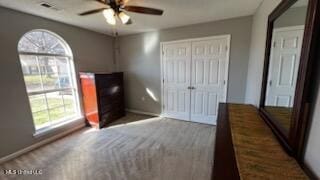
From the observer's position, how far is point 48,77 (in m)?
3.00

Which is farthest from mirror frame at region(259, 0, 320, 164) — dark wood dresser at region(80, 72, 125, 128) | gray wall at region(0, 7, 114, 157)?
gray wall at region(0, 7, 114, 157)

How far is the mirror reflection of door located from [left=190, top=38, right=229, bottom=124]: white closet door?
64.7 inches

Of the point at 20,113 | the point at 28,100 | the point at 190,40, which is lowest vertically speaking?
the point at 20,113

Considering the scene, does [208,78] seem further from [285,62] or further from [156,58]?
[285,62]

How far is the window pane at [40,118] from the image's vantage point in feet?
9.12

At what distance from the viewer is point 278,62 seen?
1.45m

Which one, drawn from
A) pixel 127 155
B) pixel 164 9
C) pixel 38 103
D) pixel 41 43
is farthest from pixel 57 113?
pixel 164 9

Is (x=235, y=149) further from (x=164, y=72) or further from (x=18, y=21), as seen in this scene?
(x=18, y=21)

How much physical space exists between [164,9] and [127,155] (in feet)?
8.51

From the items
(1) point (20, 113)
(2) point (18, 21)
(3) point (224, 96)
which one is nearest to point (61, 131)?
(1) point (20, 113)

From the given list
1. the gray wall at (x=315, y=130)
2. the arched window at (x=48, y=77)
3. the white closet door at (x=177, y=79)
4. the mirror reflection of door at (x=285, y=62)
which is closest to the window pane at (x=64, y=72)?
the arched window at (x=48, y=77)

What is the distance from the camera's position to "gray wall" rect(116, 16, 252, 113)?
3062mm

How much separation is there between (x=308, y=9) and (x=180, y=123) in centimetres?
320

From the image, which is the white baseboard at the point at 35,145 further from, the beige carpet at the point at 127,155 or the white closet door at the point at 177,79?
the white closet door at the point at 177,79
